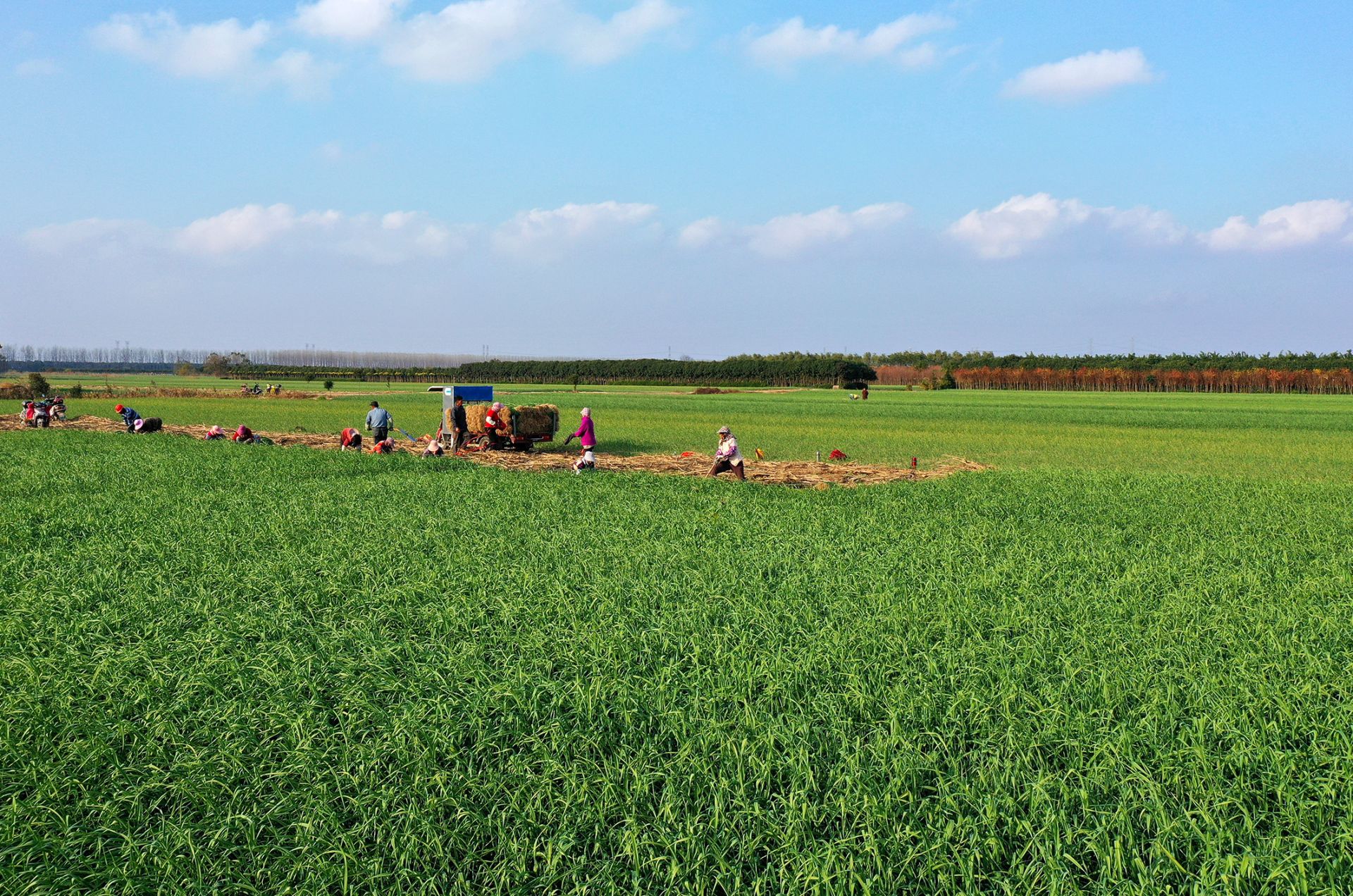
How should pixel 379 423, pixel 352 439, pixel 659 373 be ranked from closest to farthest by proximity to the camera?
pixel 379 423, pixel 352 439, pixel 659 373

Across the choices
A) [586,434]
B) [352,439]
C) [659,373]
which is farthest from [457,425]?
[659,373]

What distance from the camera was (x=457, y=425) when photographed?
22406 millimetres

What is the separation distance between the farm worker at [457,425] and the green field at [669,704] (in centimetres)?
1098

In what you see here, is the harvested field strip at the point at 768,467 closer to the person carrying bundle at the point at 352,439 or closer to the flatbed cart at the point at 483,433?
the flatbed cart at the point at 483,433

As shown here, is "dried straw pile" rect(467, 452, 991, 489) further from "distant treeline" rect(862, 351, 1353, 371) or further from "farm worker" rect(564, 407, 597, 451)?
"distant treeline" rect(862, 351, 1353, 371)

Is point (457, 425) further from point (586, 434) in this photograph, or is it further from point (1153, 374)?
point (1153, 374)

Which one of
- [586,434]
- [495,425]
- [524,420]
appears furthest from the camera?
[524,420]

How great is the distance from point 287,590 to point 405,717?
3522mm

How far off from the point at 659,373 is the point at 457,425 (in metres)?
95.2

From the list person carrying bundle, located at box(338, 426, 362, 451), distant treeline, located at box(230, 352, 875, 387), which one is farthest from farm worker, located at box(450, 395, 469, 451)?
distant treeline, located at box(230, 352, 875, 387)

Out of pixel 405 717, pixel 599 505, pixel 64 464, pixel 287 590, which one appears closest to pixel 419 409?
pixel 64 464

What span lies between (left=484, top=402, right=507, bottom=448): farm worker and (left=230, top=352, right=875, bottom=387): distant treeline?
277 ft

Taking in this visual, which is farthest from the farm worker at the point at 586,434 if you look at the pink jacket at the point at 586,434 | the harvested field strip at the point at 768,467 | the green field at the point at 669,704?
the green field at the point at 669,704

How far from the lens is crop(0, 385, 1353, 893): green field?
374 cm
